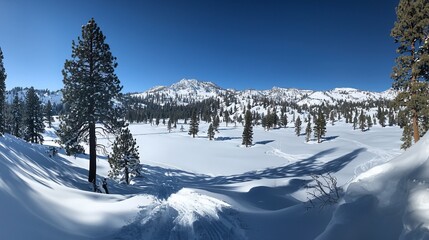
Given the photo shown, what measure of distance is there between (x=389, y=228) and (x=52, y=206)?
9637mm

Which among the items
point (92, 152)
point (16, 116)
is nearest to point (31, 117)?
point (16, 116)

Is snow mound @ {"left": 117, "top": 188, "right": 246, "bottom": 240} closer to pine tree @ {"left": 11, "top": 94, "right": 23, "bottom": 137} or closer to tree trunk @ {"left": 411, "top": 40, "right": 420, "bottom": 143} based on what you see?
tree trunk @ {"left": 411, "top": 40, "right": 420, "bottom": 143}

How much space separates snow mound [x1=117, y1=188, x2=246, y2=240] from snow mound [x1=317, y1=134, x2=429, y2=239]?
12.5 feet

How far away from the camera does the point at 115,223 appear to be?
8.55m

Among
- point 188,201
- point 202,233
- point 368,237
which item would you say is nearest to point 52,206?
point 202,233

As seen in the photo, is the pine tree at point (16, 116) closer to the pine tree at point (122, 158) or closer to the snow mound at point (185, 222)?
the pine tree at point (122, 158)

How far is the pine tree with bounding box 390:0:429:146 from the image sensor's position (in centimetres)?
1347

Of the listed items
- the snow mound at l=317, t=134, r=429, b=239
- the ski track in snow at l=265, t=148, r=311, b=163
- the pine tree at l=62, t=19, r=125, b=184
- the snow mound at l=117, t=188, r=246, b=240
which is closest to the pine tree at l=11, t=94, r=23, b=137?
the pine tree at l=62, t=19, r=125, b=184

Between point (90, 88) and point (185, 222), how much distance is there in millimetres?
11323

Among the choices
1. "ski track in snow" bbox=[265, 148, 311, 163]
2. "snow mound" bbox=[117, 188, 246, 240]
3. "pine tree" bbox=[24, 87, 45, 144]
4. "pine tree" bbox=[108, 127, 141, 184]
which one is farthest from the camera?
"ski track in snow" bbox=[265, 148, 311, 163]

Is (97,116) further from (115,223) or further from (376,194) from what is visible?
(376,194)

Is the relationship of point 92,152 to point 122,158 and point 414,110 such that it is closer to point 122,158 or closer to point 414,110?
point 122,158

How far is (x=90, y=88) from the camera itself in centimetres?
1557

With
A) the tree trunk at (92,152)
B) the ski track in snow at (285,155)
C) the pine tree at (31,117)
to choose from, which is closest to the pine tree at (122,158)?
the tree trunk at (92,152)
